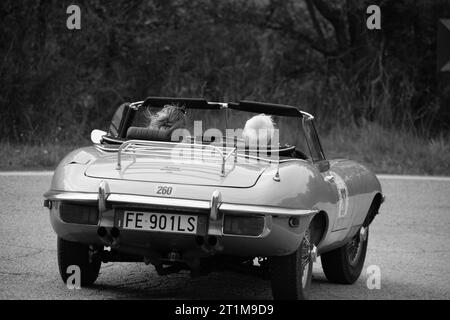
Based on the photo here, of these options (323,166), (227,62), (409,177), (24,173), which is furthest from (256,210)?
(227,62)

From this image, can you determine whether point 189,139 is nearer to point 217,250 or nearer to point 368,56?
point 217,250

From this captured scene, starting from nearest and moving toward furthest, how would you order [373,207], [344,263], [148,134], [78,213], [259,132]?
[78,213]
[259,132]
[148,134]
[344,263]
[373,207]

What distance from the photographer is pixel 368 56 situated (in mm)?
22328

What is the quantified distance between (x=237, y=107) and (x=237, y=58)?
672 inches

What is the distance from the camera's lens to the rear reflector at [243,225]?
5.07 m

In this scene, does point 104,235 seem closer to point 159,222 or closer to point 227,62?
point 159,222

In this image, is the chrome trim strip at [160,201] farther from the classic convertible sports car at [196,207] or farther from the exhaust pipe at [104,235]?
the exhaust pipe at [104,235]

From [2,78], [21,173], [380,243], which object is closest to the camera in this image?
[380,243]

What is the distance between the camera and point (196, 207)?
5020mm

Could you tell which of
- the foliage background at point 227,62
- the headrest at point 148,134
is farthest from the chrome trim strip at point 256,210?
the foliage background at point 227,62

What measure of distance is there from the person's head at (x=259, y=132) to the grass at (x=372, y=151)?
29.4ft

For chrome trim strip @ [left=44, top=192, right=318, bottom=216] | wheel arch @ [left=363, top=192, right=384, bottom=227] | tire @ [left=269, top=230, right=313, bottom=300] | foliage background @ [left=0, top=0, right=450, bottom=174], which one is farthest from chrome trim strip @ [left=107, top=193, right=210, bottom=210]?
foliage background @ [left=0, top=0, right=450, bottom=174]

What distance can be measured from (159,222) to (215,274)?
1.78 m
